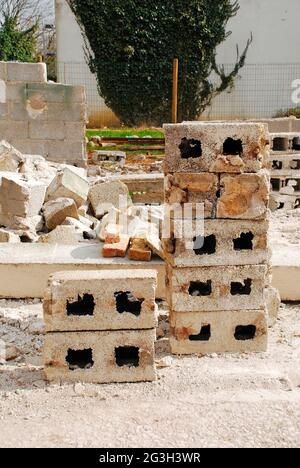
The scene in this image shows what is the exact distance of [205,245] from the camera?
552 centimetres

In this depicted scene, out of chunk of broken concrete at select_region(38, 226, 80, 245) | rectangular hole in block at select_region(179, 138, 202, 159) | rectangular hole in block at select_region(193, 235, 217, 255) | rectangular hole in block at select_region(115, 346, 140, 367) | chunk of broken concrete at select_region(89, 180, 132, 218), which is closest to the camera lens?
rectangular hole in block at select_region(115, 346, 140, 367)

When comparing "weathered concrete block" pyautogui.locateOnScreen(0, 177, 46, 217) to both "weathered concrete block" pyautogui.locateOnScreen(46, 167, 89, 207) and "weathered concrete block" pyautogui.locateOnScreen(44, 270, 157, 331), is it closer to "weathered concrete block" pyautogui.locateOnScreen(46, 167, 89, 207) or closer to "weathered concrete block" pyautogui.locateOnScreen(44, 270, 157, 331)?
"weathered concrete block" pyautogui.locateOnScreen(46, 167, 89, 207)

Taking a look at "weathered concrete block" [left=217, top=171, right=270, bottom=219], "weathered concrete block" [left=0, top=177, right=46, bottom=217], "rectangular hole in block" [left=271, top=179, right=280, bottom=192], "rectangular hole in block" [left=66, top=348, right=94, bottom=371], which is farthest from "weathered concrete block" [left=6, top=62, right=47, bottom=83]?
"rectangular hole in block" [left=66, top=348, right=94, bottom=371]

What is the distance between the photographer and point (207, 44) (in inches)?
849

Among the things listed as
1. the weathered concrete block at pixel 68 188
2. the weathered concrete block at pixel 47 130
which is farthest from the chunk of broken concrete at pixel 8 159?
the weathered concrete block at pixel 47 130

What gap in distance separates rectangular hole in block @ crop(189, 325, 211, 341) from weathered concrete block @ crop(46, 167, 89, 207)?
3596 millimetres

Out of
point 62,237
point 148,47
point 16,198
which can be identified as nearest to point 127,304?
point 62,237

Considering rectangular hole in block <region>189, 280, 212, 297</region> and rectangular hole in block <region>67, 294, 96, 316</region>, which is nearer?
rectangular hole in block <region>67, 294, 96, 316</region>

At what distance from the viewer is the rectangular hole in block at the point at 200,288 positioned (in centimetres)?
550

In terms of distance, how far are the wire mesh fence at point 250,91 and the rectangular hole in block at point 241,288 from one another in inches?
656

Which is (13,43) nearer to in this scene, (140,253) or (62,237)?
(62,237)

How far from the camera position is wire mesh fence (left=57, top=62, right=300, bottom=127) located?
21938 mm
